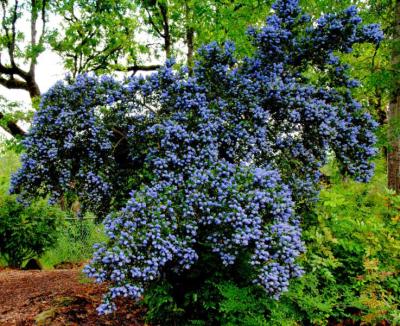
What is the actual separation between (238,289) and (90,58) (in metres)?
12.8

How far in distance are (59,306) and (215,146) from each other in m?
2.46

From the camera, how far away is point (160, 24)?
14414mm

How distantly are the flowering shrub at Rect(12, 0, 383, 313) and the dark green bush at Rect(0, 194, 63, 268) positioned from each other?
5.10m

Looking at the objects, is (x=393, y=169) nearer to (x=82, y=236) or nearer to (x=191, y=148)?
(x=191, y=148)

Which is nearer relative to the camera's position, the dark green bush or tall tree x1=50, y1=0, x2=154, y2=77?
the dark green bush

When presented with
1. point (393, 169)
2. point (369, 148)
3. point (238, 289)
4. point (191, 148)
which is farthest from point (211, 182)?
point (393, 169)

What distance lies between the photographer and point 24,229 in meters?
8.78

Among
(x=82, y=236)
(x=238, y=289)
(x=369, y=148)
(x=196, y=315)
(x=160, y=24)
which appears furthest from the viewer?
(x=160, y=24)

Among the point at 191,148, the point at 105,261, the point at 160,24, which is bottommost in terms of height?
the point at 105,261

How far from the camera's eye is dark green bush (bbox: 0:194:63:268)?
28.8ft

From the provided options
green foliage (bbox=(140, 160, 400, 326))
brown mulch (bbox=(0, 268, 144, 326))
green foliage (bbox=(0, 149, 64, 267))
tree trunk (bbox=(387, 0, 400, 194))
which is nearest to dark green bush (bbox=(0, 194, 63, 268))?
green foliage (bbox=(0, 149, 64, 267))

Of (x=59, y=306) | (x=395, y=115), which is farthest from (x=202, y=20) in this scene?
(x=59, y=306)

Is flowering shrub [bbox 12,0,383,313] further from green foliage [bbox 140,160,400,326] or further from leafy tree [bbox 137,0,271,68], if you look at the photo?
leafy tree [bbox 137,0,271,68]

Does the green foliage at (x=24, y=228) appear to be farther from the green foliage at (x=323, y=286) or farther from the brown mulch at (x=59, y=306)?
the green foliage at (x=323, y=286)
